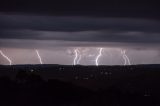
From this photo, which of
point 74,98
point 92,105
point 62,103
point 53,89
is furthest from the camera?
point 53,89

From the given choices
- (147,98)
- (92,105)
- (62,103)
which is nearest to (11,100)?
(62,103)

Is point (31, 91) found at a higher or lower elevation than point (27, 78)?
lower

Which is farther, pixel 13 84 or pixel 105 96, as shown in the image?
pixel 13 84

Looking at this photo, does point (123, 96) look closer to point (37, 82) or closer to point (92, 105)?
point (92, 105)

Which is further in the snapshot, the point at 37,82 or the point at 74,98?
the point at 37,82

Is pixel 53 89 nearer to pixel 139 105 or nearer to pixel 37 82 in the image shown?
pixel 37 82

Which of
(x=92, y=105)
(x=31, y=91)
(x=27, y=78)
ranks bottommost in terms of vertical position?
(x=92, y=105)

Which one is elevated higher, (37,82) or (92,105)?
(37,82)

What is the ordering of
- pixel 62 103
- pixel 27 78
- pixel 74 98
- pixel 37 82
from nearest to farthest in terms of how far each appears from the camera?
pixel 62 103
pixel 74 98
pixel 37 82
pixel 27 78

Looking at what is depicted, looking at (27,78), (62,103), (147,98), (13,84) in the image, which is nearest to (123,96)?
(147,98)
